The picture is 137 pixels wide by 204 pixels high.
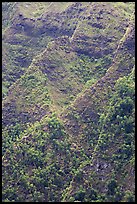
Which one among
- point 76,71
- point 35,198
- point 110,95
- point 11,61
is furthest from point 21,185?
point 11,61

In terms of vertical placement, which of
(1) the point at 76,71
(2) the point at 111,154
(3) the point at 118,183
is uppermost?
(1) the point at 76,71

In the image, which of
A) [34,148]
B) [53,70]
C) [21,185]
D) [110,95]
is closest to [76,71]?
[53,70]

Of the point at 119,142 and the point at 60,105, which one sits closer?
the point at 119,142

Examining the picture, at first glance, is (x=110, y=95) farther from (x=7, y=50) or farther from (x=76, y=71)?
(x=7, y=50)

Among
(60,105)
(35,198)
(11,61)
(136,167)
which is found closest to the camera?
(136,167)

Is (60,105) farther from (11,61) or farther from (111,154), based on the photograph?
(11,61)

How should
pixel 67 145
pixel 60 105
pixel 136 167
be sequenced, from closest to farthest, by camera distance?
1. pixel 136 167
2. pixel 67 145
3. pixel 60 105

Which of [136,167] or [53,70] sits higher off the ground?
[53,70]
